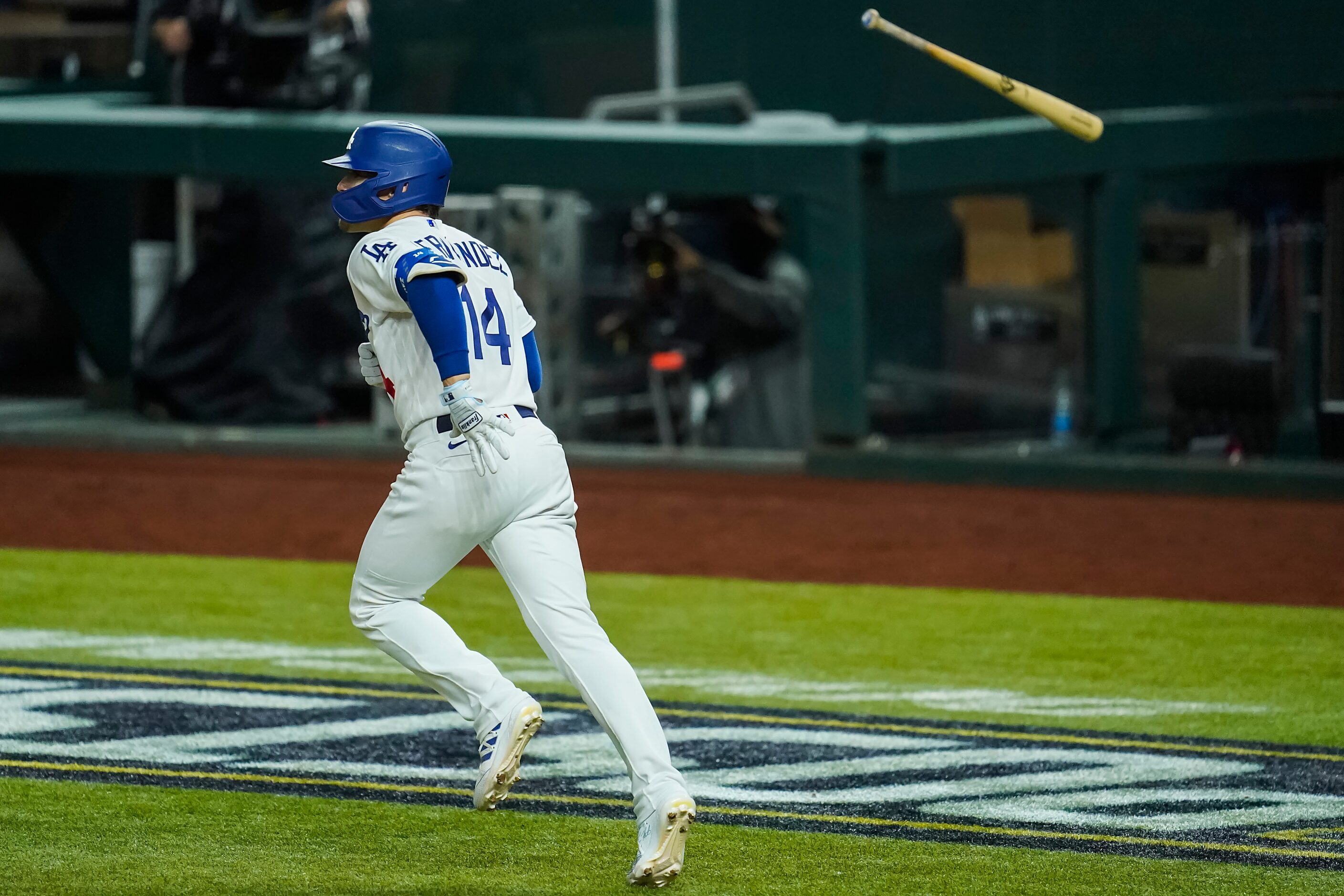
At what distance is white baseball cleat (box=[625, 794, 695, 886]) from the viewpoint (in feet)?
11.5

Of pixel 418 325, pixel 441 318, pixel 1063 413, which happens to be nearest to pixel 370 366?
pixel 418 325

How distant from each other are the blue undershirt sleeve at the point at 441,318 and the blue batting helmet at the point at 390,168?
1.13ft

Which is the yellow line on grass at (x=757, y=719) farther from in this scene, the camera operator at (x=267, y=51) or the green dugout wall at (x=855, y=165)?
the camera operator at (x=267, y=51)

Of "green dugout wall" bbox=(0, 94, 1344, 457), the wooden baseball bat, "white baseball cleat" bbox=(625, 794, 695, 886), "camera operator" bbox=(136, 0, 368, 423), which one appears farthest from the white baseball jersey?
"camera operator" bbox=(136, 0, 368, 423)

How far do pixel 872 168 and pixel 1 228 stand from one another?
19.7ft

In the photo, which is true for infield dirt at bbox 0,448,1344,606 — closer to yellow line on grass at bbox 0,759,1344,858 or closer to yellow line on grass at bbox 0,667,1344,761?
yellow line on grass at bbox 0,667,1344,761

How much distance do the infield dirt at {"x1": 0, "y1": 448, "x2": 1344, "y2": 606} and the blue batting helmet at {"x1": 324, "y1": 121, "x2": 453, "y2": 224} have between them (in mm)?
4154

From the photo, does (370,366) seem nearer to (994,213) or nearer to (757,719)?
(757,719)

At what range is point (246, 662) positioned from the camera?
5.94 metres

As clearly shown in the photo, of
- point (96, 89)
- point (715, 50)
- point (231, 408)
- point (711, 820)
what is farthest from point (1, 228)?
point (711, 820)

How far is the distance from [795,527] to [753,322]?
1659 millimetres

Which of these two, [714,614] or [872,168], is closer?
[714,614]

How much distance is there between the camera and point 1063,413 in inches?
386

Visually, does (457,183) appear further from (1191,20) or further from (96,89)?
(1191,20)
